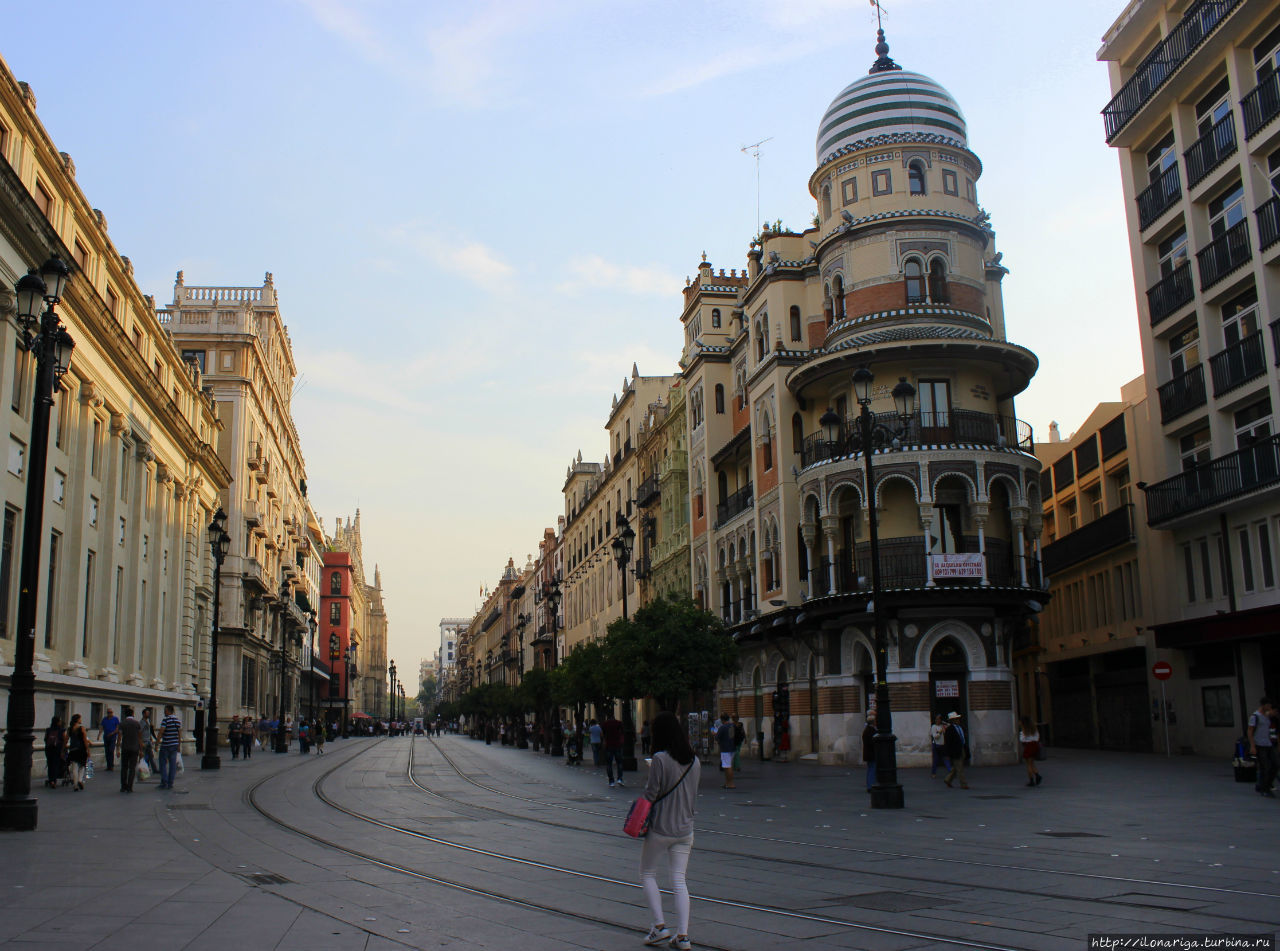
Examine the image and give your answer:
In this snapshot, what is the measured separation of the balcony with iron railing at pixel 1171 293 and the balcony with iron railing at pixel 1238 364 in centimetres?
264

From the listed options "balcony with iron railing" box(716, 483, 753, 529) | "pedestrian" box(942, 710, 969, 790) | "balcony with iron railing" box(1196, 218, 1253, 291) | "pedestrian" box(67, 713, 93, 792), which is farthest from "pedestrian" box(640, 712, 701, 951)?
"balcony with iron railing" box(716, 483, 753, 529)

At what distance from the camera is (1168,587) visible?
119 feet

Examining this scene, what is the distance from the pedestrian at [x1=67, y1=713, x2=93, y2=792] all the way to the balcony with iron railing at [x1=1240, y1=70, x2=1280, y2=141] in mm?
33457

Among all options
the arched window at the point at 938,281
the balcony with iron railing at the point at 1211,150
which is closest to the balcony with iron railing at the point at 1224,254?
the balcony with iron railing at the point at 1211,150

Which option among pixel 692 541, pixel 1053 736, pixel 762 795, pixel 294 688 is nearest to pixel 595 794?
pixel 762 795

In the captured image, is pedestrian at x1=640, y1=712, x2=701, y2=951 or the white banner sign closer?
pedestrian at x1=640, y1=712, x2=701, y2=951

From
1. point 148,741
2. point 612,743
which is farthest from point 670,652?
point 148,741

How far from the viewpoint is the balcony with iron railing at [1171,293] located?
35.1m

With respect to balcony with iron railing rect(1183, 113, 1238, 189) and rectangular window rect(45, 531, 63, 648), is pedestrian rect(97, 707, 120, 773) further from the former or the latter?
balcony with iron railing rect(1183, 113, 1238, 189)

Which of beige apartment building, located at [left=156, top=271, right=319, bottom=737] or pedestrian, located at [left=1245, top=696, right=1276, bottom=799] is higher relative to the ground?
beige apartment building, located at [left=156, top=271, right=319, bottom=737]

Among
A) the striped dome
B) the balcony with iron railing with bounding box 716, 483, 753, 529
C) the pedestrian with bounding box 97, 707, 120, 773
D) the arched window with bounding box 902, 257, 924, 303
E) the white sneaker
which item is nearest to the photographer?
the white sneaker

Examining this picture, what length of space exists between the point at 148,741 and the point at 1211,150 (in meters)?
36.9

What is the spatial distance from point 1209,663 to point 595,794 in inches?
792

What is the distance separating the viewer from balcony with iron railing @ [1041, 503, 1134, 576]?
41.9 m
